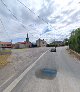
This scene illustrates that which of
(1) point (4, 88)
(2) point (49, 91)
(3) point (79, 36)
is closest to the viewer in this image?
(2) point (49, 91)

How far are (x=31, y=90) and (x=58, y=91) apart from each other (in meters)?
1.08

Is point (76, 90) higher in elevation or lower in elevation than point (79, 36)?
lower

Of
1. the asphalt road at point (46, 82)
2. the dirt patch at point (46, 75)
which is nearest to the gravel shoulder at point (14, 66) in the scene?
the asphalt road at point (46, 82)

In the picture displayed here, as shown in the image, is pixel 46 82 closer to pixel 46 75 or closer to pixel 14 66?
pixel 46 75

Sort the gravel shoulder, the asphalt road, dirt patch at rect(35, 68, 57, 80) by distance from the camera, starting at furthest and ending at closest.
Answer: the gravel shoulder → dirt patch at rect(35, 68, 57, 80) → the asphalt road

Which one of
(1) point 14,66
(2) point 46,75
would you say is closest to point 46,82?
(2) point 46,75

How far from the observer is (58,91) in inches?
302

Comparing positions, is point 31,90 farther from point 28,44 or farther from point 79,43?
point 28,44

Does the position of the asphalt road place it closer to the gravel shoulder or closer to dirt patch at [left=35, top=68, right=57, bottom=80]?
dirt patch at [left=35, top=68, right=57, bottom=80]

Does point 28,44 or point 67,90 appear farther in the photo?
point 28,44

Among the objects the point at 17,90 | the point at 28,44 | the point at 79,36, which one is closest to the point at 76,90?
the point at 17,90

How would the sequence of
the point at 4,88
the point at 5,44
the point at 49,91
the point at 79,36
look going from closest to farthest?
the point at 49,91 → the point at 4,88 → the point at 79,36 → the point at 5,44

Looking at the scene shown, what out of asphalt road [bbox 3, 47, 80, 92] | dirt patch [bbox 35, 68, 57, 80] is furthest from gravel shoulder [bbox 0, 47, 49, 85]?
dirt patch [bbox 35, 68, 57, 80]

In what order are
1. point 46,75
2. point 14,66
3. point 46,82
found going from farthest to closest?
1. point 14,66
2. point 46,75
3. point 46,82
